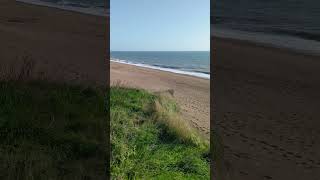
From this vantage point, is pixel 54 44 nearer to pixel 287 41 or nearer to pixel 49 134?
pixel 49 134

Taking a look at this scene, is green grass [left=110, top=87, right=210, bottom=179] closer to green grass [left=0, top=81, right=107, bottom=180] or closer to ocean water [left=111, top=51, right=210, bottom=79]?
green grass [left=0, top=81, right=107, bottom=180]

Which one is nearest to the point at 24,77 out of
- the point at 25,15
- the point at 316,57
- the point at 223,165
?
the point at 223,165

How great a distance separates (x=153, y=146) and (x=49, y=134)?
170 cm

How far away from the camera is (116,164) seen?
5.96m

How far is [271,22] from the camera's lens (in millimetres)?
46188

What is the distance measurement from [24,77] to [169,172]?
3.17 meters

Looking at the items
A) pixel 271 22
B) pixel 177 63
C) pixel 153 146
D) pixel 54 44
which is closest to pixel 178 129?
pixel 153 146

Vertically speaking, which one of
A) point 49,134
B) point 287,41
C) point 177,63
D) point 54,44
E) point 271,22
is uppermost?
point 271,22

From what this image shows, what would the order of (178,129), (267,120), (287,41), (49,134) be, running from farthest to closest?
1. (287,41)
2. (267,120)
3. (178,129)
4. (49,134)

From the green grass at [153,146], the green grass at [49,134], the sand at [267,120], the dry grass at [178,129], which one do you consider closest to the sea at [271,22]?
the sand at [267,120]

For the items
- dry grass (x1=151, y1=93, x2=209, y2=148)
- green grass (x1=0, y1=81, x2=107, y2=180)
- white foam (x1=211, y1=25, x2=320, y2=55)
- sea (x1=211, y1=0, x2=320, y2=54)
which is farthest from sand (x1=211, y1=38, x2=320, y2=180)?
sea (x1=211, y1=0, x2=320, y2=54)

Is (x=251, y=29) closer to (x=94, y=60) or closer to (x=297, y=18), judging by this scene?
(x=297, y=18)

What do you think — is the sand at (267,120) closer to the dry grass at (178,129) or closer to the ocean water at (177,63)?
the dry grass at (178,129)

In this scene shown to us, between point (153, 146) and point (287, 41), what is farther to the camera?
point (287, 41)
